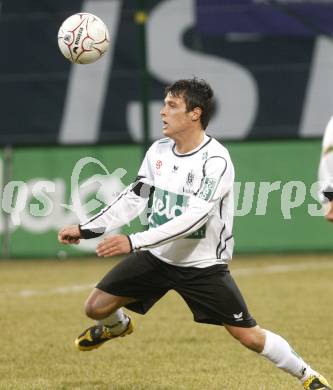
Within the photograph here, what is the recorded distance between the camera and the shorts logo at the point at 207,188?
643cm

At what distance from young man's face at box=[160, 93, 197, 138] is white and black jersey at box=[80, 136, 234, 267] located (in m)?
0.15

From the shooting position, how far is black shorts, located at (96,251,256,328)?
6625 millimetres

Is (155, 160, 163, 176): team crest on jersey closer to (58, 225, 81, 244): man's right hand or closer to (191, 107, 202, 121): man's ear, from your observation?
(191, 107, 202, 121): man's ear

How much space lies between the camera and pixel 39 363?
316 inches

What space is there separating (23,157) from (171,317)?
6.74 metres

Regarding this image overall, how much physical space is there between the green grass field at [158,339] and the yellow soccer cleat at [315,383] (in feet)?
1.66

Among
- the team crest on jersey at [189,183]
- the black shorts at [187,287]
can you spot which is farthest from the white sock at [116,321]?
the team crest on jersey at [189,183]

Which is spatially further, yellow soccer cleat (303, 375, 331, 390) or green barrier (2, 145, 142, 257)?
green barrier (2, 145, 142, 257)

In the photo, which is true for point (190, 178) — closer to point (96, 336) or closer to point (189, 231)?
point (189, 231)

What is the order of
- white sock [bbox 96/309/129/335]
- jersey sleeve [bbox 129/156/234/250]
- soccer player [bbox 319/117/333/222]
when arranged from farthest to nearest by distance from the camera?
1. white sock [bbox 96/309/129/335]
2. jersey sleeve [bbox 129/156/234/250]
3. soccer player [bbox 319/117/333/222]

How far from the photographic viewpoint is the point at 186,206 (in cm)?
661

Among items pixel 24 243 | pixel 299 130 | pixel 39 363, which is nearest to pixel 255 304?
pixel 39 363

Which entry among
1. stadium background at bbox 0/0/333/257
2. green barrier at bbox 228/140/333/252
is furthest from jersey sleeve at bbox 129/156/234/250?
stadium background at bbox 0/0/333/257

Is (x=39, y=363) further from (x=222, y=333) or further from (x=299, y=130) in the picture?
(x=299, y=130)
